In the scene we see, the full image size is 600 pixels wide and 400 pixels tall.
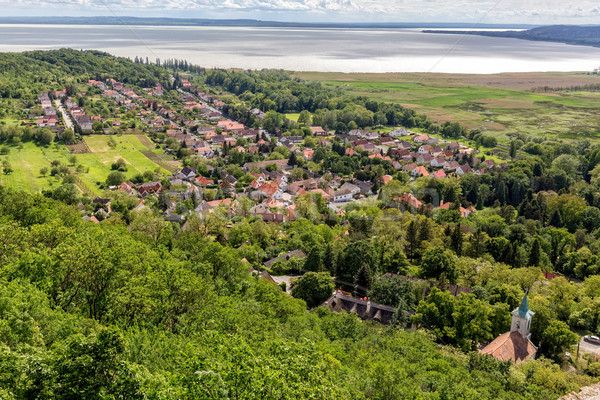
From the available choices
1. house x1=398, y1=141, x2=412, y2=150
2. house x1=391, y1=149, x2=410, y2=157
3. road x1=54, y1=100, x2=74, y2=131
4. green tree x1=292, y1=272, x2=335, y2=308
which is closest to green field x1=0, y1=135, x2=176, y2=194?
road x1=54, y1=100, x2=74, y2=131

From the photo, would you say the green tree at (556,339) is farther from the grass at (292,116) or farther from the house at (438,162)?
the grass at (292,116)

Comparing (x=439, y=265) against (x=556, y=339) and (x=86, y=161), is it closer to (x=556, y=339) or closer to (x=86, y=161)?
(x=556, y=339)

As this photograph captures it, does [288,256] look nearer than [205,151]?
Yes

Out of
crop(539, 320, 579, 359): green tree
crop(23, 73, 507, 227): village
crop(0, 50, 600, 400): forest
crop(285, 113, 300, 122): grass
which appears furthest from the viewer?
crop(285, 113, 300, 122): grass

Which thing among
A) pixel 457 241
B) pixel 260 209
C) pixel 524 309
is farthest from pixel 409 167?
pixel 524 309

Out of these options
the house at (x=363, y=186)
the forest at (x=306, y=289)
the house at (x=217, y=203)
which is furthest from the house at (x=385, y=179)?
the house at (x=217, y=203)

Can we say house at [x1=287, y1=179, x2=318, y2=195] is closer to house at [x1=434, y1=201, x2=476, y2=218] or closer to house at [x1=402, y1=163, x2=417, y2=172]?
house at [x1=402, y1=163, x2=417, y2=172]

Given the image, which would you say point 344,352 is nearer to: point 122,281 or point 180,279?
point 180,279
